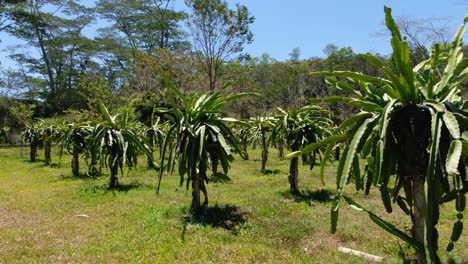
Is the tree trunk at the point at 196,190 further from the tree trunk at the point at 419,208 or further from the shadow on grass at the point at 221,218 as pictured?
the tree trunk at the point at 419,208

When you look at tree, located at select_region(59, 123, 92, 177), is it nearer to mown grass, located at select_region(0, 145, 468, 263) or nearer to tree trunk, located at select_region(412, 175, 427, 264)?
mown grass, located at select_region(0, 145, 468, 263)

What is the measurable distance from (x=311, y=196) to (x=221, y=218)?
11.1ft

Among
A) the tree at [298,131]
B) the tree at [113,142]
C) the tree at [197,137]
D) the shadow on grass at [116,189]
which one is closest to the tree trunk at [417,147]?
the tree at [197,137]

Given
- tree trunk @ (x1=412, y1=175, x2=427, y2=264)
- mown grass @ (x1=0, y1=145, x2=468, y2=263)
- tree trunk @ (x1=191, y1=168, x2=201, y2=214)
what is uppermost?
tree trunk @ (x1=412, y1=175, x2=427, y2=264)

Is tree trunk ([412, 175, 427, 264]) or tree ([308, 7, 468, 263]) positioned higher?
tree ([308, 7, 468, 263])

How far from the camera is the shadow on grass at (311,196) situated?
940 centimetres

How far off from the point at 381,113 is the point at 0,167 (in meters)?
20.3

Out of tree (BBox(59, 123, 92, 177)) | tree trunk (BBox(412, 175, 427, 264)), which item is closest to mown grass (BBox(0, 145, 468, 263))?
tree trunk (BBox(412, 175, 427, 264))

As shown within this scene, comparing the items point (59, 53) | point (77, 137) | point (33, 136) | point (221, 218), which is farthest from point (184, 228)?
point (59, 53)

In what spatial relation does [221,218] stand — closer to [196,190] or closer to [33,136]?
[196,190]

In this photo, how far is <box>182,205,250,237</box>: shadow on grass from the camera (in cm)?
683

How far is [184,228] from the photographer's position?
20.8 feet

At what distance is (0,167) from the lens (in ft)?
62.0

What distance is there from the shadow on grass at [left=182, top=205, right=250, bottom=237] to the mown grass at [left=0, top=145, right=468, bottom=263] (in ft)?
0.07
